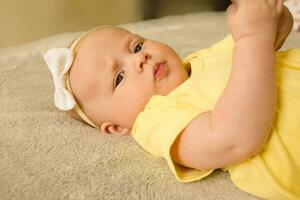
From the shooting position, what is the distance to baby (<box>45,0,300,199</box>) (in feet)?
2.57

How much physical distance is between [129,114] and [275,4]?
33 cm

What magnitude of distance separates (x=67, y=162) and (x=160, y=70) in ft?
0.81

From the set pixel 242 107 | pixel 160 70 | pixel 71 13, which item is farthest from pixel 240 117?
pixel 71 13

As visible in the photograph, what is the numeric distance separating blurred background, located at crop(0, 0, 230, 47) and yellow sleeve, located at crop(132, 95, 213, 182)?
123 cm

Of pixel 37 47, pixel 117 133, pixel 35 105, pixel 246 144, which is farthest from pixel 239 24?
pixel 37 47

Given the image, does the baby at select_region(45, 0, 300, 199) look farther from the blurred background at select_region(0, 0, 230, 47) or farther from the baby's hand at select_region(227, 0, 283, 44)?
the blurred background at select_region(0, 0, 230, 47)

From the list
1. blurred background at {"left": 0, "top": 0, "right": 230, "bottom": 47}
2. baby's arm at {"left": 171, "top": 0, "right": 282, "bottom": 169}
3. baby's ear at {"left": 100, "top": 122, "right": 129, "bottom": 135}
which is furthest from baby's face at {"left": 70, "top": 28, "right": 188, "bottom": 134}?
blurred background at {"left": 0, "top": 0, "right": 230, "bottom": 47}

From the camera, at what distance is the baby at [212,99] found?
2.57ft

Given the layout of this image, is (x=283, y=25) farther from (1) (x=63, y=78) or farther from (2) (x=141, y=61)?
(1) (x=63, y=78)

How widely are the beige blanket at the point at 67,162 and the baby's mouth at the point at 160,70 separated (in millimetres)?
129

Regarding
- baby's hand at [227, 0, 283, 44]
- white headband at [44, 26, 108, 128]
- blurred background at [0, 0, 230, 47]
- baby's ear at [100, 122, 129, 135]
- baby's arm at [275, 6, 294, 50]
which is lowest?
blurred background at [0, 0, 230, 47]

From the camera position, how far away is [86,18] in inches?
86.0

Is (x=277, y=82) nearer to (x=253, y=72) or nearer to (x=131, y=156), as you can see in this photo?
(x=253, y=72)

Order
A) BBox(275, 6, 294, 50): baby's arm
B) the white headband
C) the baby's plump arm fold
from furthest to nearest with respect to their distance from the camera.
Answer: the white headband
BBox(275, 6, 294, 50): baby's arm
the baby's plump arm fold
